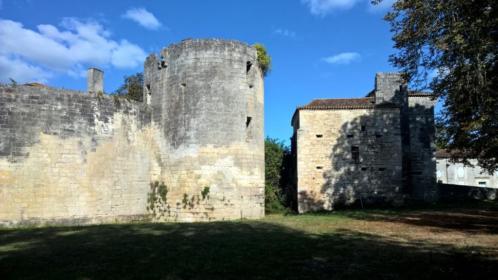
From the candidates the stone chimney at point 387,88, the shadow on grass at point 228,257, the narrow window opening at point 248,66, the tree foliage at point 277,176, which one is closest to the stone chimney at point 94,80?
the narrow window opening at point 248,66

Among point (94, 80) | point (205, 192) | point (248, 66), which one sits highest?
point (248, 66)

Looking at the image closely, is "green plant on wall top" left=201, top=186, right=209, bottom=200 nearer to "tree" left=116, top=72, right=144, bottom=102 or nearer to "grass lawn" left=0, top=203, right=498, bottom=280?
"grass lawn" left=0, top=203, right=498, bottom=280

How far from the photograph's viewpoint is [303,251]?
8.77 metres

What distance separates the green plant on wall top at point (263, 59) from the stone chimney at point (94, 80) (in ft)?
21.5

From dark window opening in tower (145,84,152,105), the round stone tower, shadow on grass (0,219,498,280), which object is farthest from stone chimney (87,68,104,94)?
shadow on grass (0,219,498,280)

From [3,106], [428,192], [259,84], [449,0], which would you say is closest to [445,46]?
[449,0]

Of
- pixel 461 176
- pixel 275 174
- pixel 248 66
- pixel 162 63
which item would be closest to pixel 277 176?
pixel 275 174

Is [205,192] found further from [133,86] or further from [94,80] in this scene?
[133,86]

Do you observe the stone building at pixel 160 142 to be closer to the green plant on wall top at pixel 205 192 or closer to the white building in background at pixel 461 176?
the green plant on wall top at pixel 205 192

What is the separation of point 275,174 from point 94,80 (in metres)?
11.2

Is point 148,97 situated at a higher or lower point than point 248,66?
lower

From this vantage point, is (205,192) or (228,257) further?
(205,192)

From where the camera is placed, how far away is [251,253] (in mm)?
8484

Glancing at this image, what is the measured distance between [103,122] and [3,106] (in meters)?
3.33
